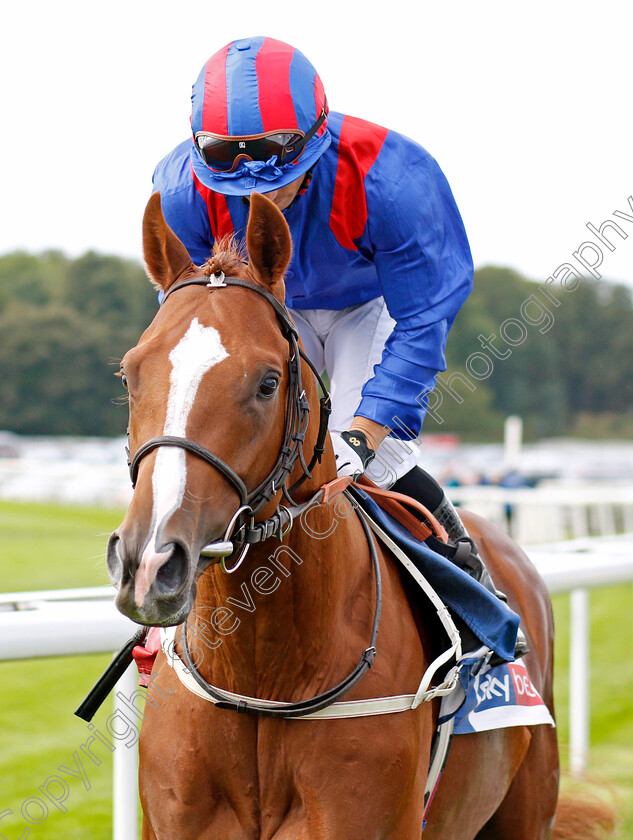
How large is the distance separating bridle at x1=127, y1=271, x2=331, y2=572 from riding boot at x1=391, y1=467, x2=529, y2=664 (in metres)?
0.73

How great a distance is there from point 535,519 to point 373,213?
13.2 meters

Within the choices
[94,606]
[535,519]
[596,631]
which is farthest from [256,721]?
[535,519]

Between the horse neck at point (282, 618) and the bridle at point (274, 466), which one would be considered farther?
the horse neck at point (282, 618)

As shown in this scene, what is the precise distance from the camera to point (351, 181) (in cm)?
251

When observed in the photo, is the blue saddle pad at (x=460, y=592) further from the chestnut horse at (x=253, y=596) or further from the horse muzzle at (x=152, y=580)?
the horse muzzle at (x=152, y=580)

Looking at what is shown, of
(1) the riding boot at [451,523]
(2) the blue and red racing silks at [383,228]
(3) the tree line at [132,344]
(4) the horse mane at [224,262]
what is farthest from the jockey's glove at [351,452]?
(3) the tree line at [132,344]

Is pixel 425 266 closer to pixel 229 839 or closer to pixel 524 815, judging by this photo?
pixel 229 839

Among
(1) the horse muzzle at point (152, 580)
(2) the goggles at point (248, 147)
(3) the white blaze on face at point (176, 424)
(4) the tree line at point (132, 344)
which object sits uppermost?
(2) the goggles at point (248, 147)

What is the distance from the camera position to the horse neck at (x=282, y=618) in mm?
1948

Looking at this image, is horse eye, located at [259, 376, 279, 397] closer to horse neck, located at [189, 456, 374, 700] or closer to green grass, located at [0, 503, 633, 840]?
horse neck, located at [189, 456, 374, 700]

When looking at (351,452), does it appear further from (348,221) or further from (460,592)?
(348,221)

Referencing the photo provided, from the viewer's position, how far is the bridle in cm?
166

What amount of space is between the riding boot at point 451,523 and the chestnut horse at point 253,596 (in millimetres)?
374

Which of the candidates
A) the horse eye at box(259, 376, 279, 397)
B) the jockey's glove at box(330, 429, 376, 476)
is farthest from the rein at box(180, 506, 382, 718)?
the horse eye at box(259, 376, 279, 397)
